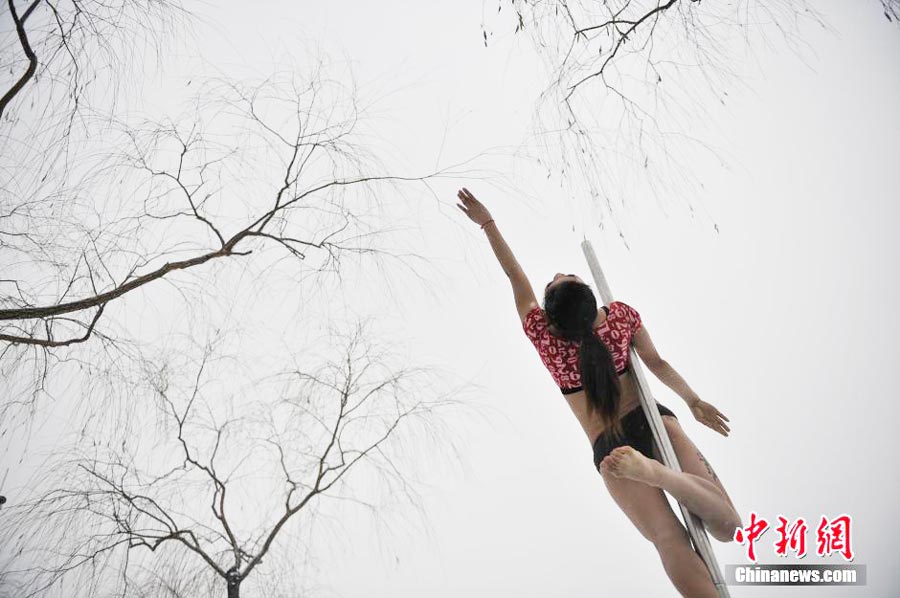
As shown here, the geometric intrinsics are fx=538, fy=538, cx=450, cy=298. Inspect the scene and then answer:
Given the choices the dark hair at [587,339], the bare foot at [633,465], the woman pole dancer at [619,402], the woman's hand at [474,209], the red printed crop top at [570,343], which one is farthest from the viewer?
the woman's hand at [474,209]

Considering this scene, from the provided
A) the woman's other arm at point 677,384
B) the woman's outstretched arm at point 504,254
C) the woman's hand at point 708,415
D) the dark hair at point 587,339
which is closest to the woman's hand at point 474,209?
the woman's outstretched arm at point 504,254

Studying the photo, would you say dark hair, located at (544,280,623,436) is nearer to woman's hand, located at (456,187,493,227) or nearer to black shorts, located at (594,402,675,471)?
black shorts, located at (594,402,675,471)

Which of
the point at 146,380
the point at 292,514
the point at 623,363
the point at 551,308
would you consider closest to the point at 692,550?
the point at 623,363

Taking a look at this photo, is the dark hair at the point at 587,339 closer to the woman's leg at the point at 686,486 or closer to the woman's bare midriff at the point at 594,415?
the woman's bare midriff at the point at 594,415

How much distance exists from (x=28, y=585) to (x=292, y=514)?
0.98 m

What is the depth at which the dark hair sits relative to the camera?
4.50 feet

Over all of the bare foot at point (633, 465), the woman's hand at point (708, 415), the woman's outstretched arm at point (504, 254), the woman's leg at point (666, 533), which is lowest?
the woman's leg at point (666, 533)

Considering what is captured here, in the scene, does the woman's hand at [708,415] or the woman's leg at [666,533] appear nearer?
the woman's leg at [666,533]

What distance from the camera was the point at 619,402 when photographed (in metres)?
1.40

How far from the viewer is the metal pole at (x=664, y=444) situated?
3.87 feet

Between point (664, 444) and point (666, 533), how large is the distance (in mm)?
210

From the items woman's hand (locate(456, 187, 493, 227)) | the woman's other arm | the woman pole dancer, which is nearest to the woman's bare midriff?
the woman pole dancer

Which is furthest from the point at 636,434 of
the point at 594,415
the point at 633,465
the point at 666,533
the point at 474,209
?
the point at 474,209

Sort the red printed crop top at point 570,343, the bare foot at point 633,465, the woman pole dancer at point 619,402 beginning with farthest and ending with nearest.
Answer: the red printed crop top at point 570,343
the woman pole dancer at point 619,402
the bare foot at point 633,465
